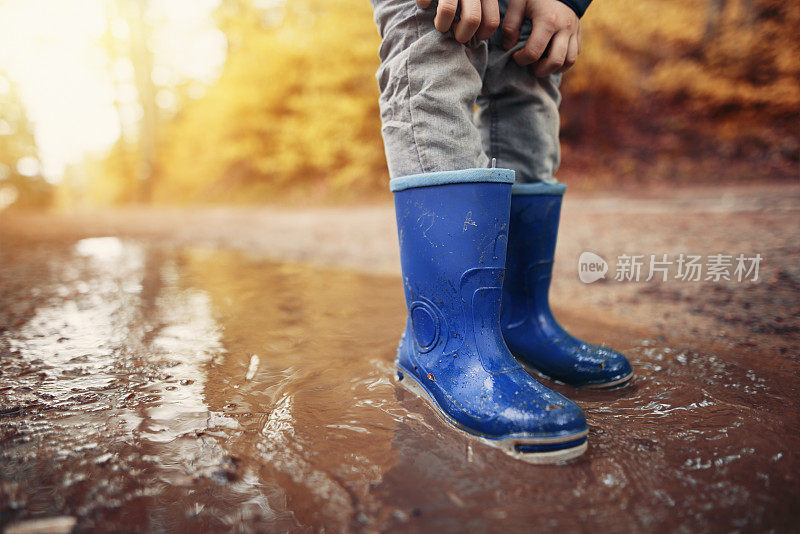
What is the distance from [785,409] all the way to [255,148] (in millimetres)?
7997

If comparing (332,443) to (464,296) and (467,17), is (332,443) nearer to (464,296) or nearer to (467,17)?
(464,296)

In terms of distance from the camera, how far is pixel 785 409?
2.71ft

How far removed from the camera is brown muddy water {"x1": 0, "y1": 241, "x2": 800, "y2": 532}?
56 cm

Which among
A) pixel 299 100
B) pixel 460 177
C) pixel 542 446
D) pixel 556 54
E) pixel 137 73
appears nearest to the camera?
pixel 542 446

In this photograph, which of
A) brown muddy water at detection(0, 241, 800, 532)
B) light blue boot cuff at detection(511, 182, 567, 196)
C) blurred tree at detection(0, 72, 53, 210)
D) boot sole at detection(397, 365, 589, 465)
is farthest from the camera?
blurred tree at detection(0, 72, 53, 210)

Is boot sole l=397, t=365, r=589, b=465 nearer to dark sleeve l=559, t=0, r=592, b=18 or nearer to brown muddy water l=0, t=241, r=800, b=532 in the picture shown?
brown muddy water l=0, t=241, r=800, b=532

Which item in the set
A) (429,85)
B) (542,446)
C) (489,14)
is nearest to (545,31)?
(489,14)

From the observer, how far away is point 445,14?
0.74 m

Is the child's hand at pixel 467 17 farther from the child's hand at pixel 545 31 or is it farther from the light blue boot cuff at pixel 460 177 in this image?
the light blue boot cuff at pixel 460 177

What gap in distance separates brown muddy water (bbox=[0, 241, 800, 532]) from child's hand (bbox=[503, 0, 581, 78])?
666 millimetres

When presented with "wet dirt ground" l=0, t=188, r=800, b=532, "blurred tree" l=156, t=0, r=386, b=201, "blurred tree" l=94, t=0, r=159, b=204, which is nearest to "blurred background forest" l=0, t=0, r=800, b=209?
"blurred tree" l=156, t=0, r=386, b=201

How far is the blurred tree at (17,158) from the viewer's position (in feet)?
26.5

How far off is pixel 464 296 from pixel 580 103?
708cm

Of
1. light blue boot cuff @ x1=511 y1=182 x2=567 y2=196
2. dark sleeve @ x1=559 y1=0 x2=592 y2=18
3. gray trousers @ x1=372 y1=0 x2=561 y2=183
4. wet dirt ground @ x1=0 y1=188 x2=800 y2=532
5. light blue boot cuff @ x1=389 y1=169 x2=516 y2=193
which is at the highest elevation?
dark sleeve @ x1=559 y1=0 x2=592 y2=18
